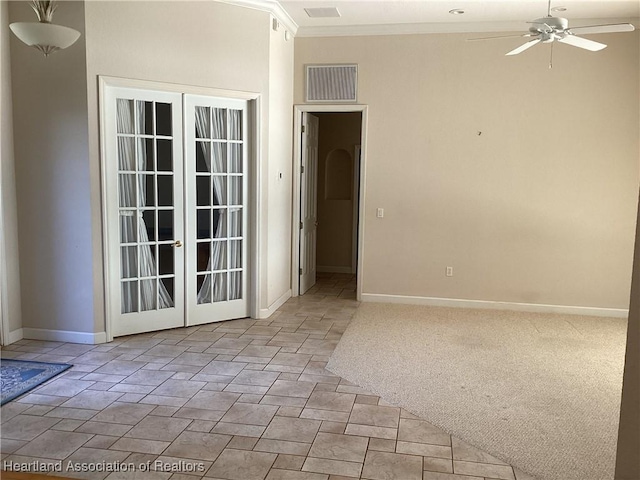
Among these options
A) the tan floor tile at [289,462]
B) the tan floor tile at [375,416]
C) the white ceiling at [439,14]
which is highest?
the white ceiling at [439,14]

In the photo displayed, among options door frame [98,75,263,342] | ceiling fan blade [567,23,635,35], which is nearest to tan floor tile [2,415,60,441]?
door frame [98,75,263,342]

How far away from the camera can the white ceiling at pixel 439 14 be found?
5.64 metres

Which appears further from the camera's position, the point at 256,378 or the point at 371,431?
the point at 256,378

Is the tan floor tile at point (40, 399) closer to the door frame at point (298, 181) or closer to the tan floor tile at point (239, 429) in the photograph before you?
the tan floor tile at point (239, 429)

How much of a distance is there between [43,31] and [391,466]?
3321 mm

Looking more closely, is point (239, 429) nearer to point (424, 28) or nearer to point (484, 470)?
point (484, 470)

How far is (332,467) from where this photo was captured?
3023mm

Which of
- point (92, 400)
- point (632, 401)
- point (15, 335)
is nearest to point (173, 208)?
point (15, 335)

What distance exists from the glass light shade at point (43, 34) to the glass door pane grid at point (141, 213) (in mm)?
1555

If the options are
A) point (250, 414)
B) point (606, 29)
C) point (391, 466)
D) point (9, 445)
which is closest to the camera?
point (391, 466)

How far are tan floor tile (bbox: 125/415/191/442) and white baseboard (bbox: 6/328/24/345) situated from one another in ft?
7.28

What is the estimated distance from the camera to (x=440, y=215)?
22.0 ft

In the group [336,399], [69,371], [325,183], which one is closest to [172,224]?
[69,371]

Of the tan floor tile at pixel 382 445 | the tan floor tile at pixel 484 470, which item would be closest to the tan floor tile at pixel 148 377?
the tan floor tile at pixel 382 445
